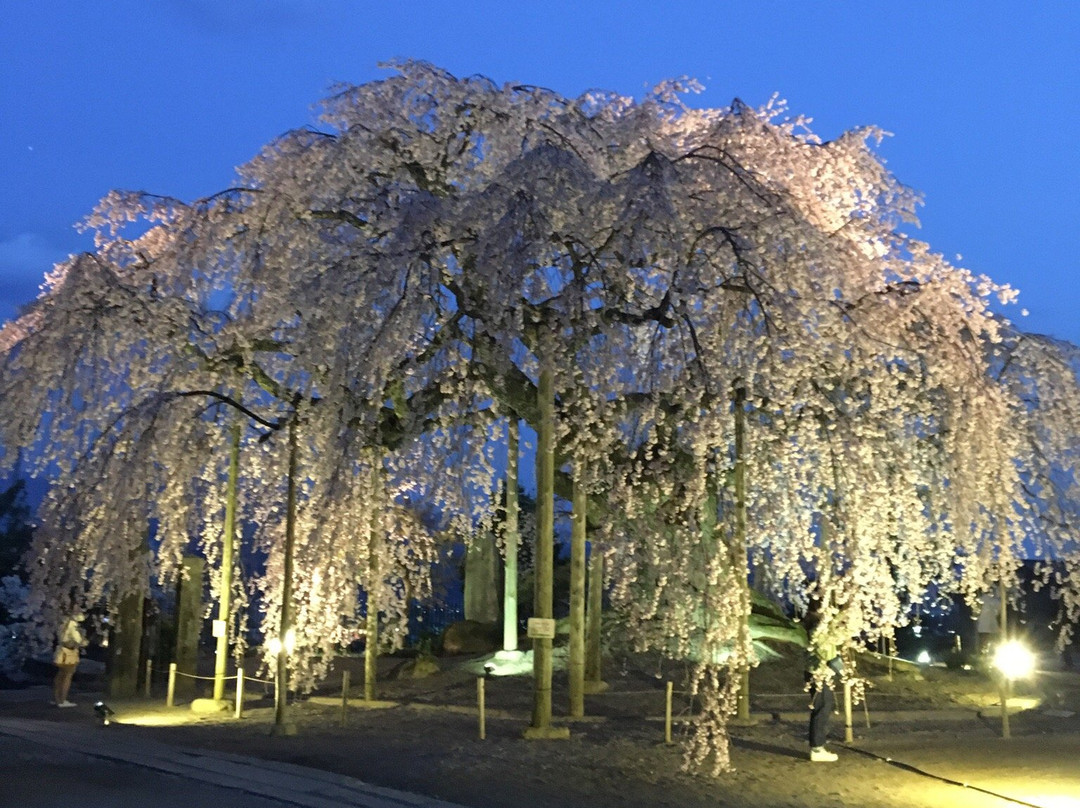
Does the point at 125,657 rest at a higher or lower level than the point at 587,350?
lower

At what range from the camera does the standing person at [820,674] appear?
533 inches

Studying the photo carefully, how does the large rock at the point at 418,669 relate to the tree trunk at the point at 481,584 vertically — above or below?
below

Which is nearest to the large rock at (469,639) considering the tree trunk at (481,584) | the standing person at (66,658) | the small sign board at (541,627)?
the tree trunk at (481,584)

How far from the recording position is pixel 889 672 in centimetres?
2494

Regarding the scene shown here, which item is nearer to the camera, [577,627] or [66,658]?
[577,627]

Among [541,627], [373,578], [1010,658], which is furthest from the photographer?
[373,578]

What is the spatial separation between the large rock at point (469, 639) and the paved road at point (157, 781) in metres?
16.0

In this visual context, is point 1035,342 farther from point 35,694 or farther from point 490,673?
point 35,694

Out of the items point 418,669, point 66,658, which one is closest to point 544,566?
point 66,658

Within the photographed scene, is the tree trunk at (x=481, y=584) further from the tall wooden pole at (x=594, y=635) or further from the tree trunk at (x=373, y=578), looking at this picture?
the tree trunk at (x=373, y=578)

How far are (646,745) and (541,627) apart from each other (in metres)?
2.29

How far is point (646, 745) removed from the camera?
14859mm

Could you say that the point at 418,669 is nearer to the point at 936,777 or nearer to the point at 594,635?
the point at 594,635

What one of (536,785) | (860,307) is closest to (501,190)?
(860,307)
